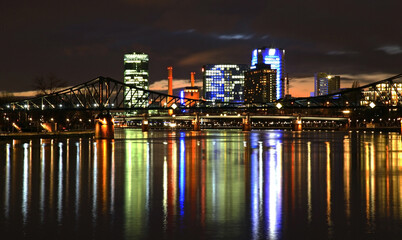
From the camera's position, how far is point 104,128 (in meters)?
127

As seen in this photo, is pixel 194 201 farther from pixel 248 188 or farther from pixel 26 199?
pixel 26 199

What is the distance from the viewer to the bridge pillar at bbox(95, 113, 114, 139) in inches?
4872

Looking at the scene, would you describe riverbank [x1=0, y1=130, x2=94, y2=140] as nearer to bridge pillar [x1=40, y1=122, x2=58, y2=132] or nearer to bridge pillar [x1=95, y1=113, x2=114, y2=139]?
bridge pillar [x1=40, y1=122, x2=58, y2=132]

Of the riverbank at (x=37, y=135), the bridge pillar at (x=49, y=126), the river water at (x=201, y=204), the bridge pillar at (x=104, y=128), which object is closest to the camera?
the river water at (x=201, y=204)

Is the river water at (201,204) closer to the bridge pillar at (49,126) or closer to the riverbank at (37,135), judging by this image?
the riverbank at (37,135)

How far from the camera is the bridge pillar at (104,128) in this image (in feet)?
406

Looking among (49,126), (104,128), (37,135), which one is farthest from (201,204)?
(49,126)

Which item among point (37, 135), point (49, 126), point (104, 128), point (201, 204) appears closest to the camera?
point (201, 204)

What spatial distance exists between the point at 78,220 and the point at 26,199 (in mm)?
5651

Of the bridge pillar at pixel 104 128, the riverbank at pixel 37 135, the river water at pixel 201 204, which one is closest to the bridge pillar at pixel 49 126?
the riverbank at pixel 37 135

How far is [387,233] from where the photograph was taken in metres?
17.3

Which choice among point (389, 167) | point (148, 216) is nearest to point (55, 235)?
point (148, 216)

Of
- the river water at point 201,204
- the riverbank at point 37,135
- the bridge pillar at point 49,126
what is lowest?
the river water at point 201,204

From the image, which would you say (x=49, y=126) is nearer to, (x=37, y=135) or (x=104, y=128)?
(x=104, y=128)
